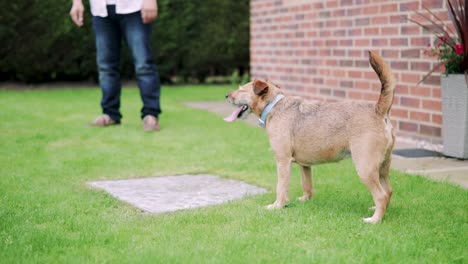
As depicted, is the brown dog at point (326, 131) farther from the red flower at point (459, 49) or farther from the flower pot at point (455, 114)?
the red flower at point (459, 49)

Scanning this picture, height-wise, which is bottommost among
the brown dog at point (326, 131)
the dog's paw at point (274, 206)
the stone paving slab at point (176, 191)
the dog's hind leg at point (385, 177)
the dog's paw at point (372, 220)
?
the stone paving slab at point (176, 191)

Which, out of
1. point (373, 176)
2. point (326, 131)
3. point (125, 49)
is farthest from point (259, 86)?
point (125, 49)

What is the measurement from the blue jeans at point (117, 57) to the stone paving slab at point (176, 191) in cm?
265

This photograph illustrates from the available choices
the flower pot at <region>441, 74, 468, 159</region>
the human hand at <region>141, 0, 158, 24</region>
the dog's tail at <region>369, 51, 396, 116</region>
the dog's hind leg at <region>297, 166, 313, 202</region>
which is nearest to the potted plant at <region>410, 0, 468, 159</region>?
the flower pot at <region>441, 74, 468, 159</region>

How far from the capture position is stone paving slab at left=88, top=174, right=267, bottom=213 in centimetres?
414

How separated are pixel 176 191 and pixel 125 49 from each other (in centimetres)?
919

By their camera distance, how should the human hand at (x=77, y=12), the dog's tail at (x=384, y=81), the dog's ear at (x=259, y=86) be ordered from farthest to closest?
the human hand at (x=77, y=12)
the dog's ear at (x=259, y=86)
the dog's tail at (x=384, y=81)

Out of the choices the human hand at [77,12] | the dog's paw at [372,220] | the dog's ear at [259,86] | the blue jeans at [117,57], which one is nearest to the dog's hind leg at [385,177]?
the dog's paw at [372,220]

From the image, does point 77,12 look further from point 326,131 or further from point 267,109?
point 326,131

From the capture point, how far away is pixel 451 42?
18.3ft

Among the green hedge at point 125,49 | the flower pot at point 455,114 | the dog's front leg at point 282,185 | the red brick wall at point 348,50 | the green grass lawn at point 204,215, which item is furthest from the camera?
the green hedge at point 125,49

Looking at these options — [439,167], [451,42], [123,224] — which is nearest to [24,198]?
[123,224]

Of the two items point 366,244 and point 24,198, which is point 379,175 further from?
point 24,198

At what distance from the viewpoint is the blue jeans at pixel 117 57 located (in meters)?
Result: 7.34
